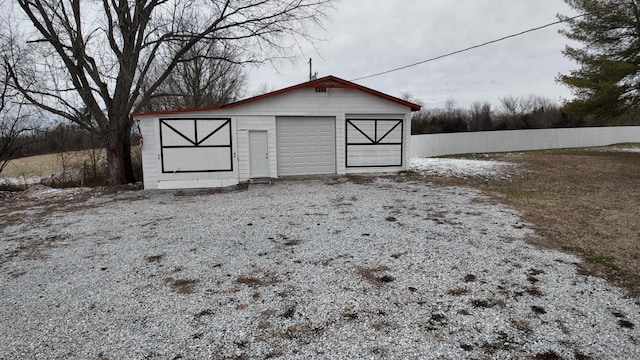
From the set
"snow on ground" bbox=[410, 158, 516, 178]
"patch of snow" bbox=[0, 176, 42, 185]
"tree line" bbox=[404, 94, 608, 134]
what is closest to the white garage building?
"snow on ground" bbox=[410, 158, 516, 178]

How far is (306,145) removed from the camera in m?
12.3

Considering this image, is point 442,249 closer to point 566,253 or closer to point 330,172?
point 566,253

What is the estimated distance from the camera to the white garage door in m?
12.1

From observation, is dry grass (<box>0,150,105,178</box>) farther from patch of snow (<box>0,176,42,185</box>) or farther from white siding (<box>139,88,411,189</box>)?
white siding (<box>139,88,411,189</box>)

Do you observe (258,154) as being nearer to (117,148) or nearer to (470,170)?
(117,148)

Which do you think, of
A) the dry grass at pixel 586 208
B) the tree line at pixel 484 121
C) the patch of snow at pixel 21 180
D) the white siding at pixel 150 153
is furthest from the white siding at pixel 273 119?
the tree line at pixel 484 121

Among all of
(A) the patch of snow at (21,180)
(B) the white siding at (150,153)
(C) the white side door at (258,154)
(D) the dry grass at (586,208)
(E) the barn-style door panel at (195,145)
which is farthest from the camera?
A: (A) the patch of snow at (21,180)

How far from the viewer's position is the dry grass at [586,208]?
4.44 m

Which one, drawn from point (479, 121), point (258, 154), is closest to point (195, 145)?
point (258, 154)

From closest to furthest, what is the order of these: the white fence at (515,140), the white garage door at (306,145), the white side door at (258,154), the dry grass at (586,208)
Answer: the dry grass at (586,208) < the white side door at (258,154) < the white garage door at (306,145) < the white fence at (515,140)

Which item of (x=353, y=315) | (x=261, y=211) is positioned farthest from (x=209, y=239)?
(x=353, y=315)

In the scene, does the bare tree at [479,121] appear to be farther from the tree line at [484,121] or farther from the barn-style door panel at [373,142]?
the barn-style door panel at [373,142]

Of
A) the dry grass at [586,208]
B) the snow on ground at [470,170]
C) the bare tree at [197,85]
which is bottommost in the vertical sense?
the dry grass at [586,208]

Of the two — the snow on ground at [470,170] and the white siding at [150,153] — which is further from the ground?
the white siding at [150,153]
